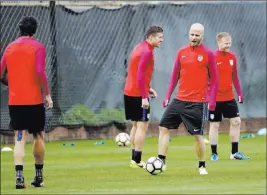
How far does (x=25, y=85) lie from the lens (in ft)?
50.6

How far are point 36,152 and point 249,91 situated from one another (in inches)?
543

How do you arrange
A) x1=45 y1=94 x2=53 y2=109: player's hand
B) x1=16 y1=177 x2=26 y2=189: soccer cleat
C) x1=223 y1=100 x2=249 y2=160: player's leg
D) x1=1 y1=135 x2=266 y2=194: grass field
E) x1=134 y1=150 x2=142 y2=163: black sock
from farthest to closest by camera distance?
x1=223 y1=100 x2=249 y2=160: player's leg < x1=134 y1=150 x2=142 y2=163: black sock < x1=16 y1=177 x2=26 y2=189: soccer cleat < x1=45 y1=94 x2=53 y2=109: player's hand < x1=1 y1=135 x2=266 y2=194: grass field

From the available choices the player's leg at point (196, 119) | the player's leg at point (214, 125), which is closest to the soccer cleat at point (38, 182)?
the player's leg at point (196, 119)

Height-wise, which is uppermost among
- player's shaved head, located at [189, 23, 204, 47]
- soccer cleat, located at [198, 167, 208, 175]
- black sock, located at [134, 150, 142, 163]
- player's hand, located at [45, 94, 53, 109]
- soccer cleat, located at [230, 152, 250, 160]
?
player's shaved head, located at [189, 23, 204, 47]

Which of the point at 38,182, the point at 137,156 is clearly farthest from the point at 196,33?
the point at 38,182

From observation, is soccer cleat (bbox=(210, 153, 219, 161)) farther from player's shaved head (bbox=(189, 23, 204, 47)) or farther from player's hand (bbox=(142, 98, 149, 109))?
player's shaved head (bbox=(189, 23, 204, 47))

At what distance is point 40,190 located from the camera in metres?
15.0

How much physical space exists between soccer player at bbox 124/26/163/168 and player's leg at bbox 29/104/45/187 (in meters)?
2.65

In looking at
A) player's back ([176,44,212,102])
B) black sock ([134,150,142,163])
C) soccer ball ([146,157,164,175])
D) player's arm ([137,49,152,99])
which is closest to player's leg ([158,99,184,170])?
player's back ([176,44,212,102])

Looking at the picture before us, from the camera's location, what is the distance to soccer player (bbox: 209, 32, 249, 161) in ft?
65.8

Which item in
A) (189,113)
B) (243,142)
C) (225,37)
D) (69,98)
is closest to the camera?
(189,113)

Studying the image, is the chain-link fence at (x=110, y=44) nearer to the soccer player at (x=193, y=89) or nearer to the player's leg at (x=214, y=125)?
the player's leg at (x=214, y=125)

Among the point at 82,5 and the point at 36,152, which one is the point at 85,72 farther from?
the point at 36,152

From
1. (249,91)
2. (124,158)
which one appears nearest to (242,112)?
(249,91)
